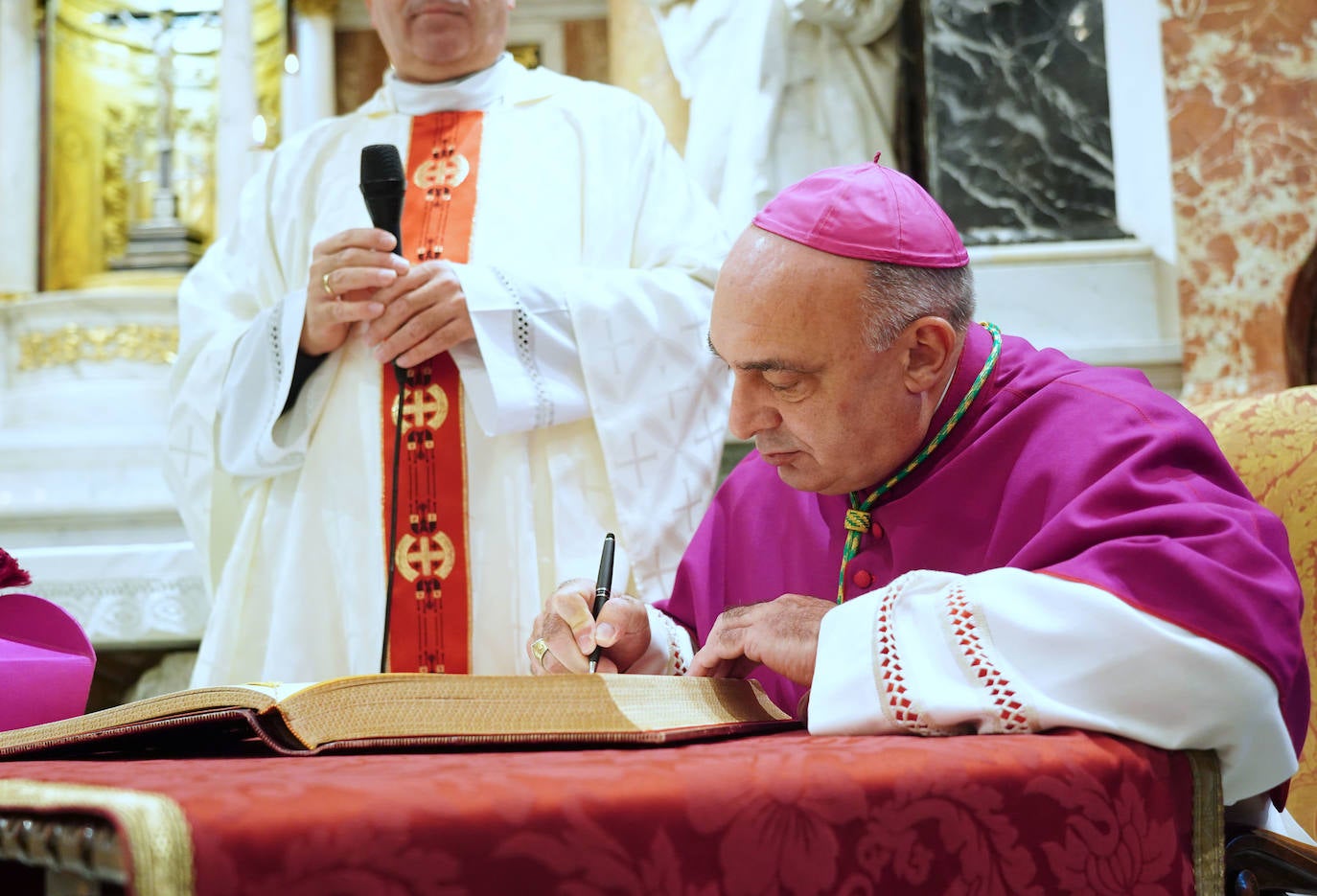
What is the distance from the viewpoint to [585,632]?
6.73 ft

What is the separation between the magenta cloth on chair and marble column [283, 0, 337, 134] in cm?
603

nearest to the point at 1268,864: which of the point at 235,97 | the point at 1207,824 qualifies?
the point at 1207,824

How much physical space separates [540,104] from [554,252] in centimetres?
47

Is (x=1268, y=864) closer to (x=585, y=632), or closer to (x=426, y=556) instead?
(x=585, y=632)

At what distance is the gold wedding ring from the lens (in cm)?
210

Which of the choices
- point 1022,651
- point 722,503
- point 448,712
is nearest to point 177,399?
point 722,503

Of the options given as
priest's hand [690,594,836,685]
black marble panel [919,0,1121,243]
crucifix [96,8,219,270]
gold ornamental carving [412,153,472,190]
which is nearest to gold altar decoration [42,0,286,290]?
crucifix [96,8,219,270]

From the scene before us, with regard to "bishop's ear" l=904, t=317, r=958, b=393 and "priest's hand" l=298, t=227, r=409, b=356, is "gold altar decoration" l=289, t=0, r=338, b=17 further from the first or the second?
"bishop's ear" l=904, t=317, r=958, b=393

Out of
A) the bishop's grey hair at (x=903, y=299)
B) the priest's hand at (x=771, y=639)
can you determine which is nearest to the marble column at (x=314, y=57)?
the bishop's grey hair at (x=903, y=299)

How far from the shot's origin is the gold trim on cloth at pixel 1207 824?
1.34 metres

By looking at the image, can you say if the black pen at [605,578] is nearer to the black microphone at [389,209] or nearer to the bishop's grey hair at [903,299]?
the bishop's grey hair at [903,299]

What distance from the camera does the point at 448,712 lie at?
1388 millimetres

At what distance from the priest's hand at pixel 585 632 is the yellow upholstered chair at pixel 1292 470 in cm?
102

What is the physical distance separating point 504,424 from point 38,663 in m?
1.28
